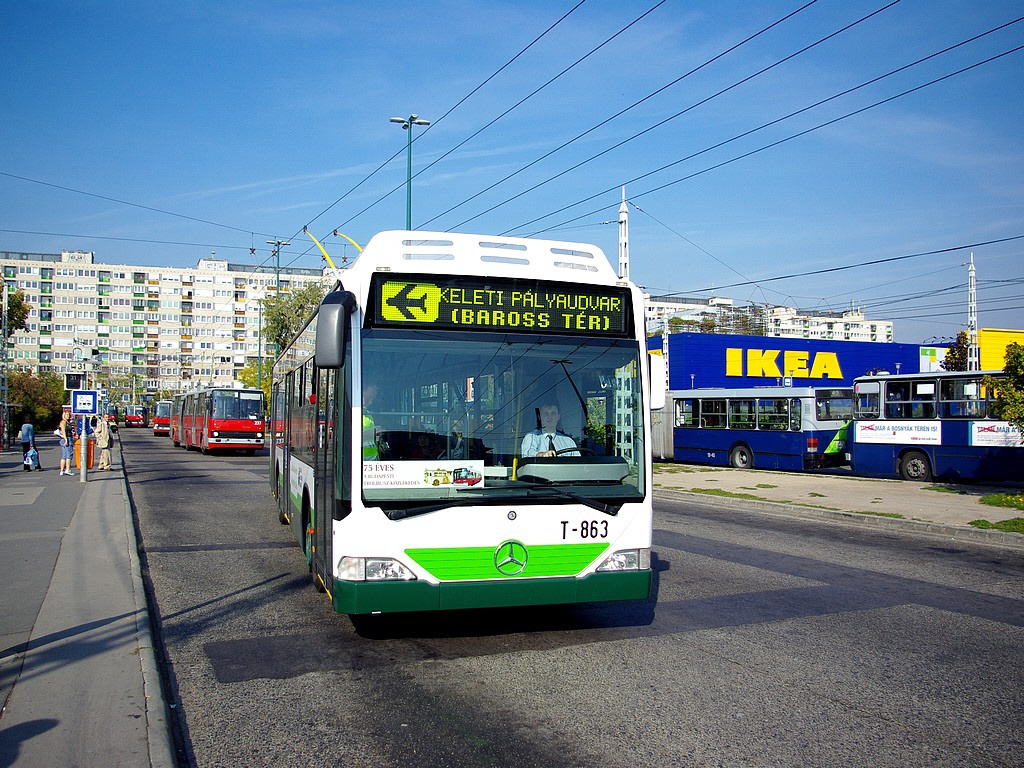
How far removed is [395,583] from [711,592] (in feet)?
12.9

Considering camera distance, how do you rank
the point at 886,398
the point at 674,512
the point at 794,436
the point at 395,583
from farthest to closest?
the point at 794,436
the point at 886,398
the point at 674,512
the point at 395,583

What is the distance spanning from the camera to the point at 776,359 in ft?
156

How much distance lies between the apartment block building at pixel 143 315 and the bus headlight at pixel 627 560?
407ft

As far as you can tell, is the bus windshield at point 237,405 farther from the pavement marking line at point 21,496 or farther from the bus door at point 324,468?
the bus door at point 324,468

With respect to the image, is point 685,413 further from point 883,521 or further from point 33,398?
point 33,398

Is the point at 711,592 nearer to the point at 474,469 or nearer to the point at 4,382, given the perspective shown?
the point at 474,469

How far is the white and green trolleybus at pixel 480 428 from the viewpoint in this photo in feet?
20.1

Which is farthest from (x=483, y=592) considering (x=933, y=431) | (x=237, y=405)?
(x=237, y=405)

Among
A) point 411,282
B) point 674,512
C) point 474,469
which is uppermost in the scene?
point 411,282

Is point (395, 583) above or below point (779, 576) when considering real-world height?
above

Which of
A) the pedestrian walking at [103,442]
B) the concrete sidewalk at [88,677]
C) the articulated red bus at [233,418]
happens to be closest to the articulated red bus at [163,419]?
the articulated red bus at [233,418]

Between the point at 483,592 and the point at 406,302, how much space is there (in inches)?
85.8

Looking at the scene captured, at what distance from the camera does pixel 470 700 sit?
541 centimetres

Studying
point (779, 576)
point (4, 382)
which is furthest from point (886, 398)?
point (4, 382)
